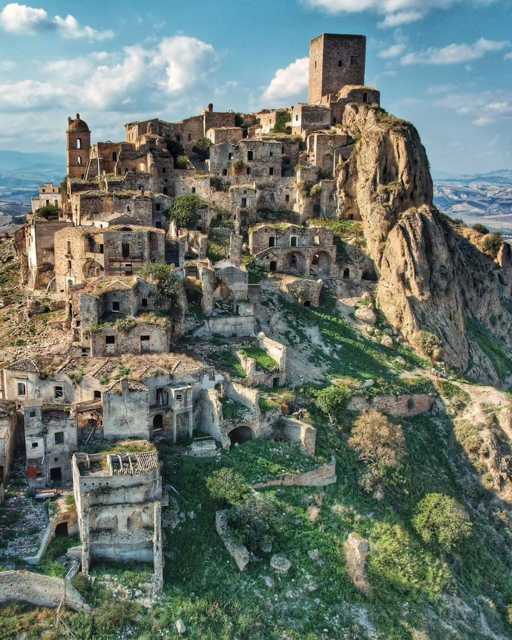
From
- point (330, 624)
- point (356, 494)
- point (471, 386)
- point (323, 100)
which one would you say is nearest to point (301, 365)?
point (356, 494)

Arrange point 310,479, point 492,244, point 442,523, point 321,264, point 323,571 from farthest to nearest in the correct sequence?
1. point 492,244
2. point 321,264
3. point 442,523
4. point 310,479
5. point 323,571

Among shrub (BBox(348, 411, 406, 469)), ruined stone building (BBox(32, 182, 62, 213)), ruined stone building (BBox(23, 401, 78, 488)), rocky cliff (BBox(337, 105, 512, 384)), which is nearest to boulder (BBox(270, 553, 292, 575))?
shrub (BBox(348, 411, 406, 469))

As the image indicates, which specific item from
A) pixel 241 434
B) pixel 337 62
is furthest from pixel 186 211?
pixel 337 62

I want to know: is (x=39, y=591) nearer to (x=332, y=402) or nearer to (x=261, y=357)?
(x=261, y=357)

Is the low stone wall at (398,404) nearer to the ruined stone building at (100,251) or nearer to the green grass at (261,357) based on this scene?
the green grass at (261,357)

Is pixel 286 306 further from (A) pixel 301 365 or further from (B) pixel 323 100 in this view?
(B) pixel 323 100

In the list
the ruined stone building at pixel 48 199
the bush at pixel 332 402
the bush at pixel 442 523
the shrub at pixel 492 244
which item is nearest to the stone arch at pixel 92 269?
the ruined stone building at pixel 48 199
